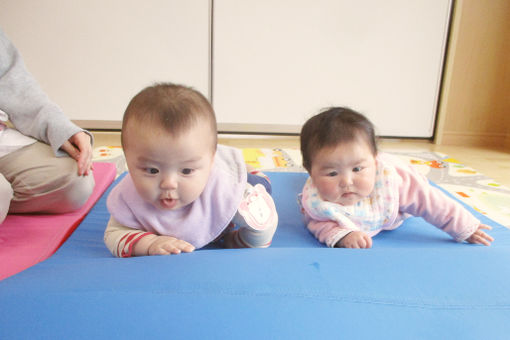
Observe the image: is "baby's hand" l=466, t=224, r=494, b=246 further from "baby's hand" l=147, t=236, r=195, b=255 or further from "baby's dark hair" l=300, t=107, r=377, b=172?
"baby's hand" l=147, t=236, r=195, b=255

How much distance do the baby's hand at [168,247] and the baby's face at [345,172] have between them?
40cm

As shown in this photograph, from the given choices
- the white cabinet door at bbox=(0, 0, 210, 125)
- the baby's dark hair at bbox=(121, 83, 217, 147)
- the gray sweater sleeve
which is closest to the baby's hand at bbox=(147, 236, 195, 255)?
the baby's dark hair at bbox=(121, 83, 217, 147)

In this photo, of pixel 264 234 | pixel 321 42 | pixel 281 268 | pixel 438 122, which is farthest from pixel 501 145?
pixel 281 268

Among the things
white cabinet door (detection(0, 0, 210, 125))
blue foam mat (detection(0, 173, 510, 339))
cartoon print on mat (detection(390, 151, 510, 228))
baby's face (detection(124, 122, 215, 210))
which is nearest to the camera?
blue foam mat (detection(0, 173, 510, 339))

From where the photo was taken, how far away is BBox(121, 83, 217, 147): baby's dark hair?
2.35 ft

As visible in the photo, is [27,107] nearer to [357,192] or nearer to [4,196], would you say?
[4,196]

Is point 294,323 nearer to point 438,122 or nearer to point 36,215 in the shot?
point 36,215

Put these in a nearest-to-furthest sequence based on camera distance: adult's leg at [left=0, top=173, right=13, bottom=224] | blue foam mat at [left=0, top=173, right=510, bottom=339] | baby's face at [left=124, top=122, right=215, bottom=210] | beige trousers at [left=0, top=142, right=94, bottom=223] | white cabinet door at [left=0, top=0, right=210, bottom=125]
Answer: blue foam mat at [left=0, top=173, right=510, bottom=339] < baby's face at [left=124, top=122, right=215, bottom=210] < adult's leg at [left=0, top=173, right=13, bottom=224] < beige trousers at [left=0, top=142, right=94, bottom=223] < white cabinet door at [left=0, top=0, right=210, bottom=125]

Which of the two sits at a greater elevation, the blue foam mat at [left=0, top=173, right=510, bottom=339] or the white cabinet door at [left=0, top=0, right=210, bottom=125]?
the white cabinet door at [left=0, top=0, right=210, bottom=125]

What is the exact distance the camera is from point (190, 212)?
857mm

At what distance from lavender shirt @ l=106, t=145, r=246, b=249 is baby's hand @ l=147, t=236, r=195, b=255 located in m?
0.05

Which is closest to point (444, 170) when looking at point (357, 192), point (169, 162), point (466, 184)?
point (466, 184)

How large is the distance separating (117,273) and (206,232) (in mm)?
281

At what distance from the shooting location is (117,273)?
62cm
